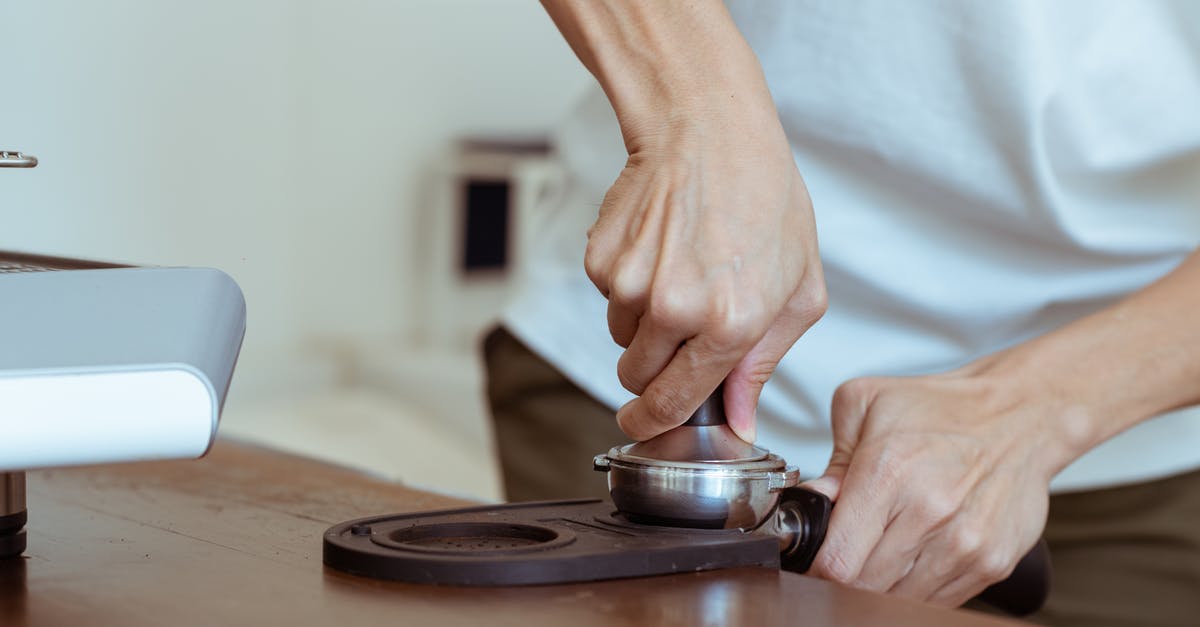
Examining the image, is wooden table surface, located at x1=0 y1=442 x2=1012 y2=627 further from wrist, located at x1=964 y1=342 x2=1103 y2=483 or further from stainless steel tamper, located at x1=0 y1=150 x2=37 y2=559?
wrist, located at x1=964 y1=342 x2=1103 y2=483

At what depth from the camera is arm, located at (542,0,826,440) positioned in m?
0.54

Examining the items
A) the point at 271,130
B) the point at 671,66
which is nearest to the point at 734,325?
the point at 671,66

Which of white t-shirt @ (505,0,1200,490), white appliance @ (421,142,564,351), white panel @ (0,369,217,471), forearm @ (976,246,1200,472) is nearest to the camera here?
white panel @ (0,369,217,471)

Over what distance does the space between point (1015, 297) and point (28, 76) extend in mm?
1788

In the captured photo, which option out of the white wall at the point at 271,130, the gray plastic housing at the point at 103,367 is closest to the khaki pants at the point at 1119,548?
the gray plastic housing at the point at 103,367

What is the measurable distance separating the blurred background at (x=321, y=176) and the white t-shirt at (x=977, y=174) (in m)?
1.23

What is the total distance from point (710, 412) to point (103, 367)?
26 cm

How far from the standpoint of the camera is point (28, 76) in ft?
7.03

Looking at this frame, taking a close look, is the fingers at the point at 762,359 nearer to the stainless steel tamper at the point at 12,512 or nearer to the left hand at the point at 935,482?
the left hand at the point at 935,482

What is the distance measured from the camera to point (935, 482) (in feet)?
2.12

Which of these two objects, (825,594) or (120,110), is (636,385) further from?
(120,110)

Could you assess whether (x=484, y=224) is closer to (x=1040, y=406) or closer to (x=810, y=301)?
(x=1040, y=406)

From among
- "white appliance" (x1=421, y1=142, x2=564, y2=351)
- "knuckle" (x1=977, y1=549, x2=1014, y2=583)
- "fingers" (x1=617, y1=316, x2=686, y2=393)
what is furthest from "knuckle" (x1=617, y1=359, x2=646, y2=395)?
"white appliance" (x1=421, y1=142, x2=564, y2=351)

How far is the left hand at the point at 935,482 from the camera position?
624 mm
